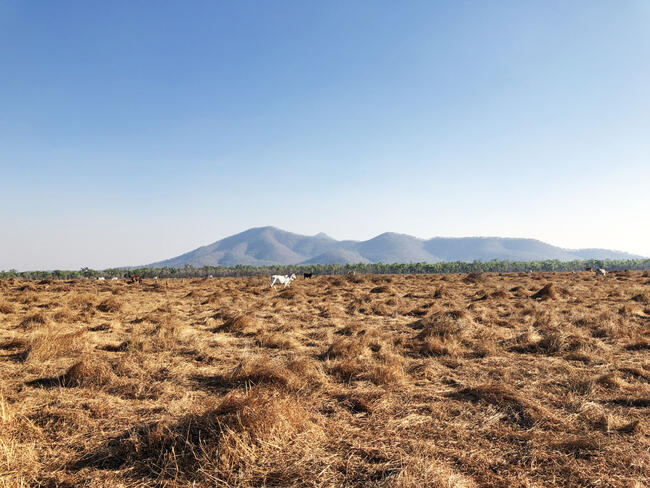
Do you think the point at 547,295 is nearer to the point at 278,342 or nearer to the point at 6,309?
the point at 278,342

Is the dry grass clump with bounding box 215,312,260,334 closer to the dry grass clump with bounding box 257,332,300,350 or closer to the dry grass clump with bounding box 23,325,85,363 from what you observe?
the dry grass clump with bounding box 257,332,300,350

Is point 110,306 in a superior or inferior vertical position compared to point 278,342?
superior

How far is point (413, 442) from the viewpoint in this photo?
176 inches

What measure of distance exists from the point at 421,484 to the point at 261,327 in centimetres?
1002

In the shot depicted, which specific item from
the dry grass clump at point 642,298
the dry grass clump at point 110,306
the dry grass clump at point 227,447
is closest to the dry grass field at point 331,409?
the dry grass clump at point 227,447

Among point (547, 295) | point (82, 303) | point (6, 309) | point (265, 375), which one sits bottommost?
point (547, 295)

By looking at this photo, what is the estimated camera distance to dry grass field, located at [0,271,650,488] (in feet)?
12.6

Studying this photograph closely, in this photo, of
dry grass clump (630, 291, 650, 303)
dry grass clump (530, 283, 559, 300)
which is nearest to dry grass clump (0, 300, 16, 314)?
dry grass clump (530, 283, 559, 300)

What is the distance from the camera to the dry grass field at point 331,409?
3838 mm

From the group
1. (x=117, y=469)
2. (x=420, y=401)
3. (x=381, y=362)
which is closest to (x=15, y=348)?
(x=117, y=469)

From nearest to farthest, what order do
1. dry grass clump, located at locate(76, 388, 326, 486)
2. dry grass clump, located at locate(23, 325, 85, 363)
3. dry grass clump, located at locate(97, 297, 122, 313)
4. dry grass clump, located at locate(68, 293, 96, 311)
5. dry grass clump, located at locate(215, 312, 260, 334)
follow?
dry grass clump, located at locate(76, 388, 326, 486), dry grass clump, located at locate(23, 325, 85, 363), dry grass clump, located at locate(215, 312, 260, 334), dry grass clump, located at locate(68, 293, 96, 311), dry grass clump, located at locate(97, 297, 122, 313)

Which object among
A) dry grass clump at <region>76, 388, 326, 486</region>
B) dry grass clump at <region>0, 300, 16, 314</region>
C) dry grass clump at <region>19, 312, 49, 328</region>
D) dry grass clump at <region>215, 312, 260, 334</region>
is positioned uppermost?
dry grass clump at <region>0, 300, 16, 314</region>

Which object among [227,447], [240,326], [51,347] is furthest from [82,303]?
[227,447]

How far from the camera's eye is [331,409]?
5.64m
